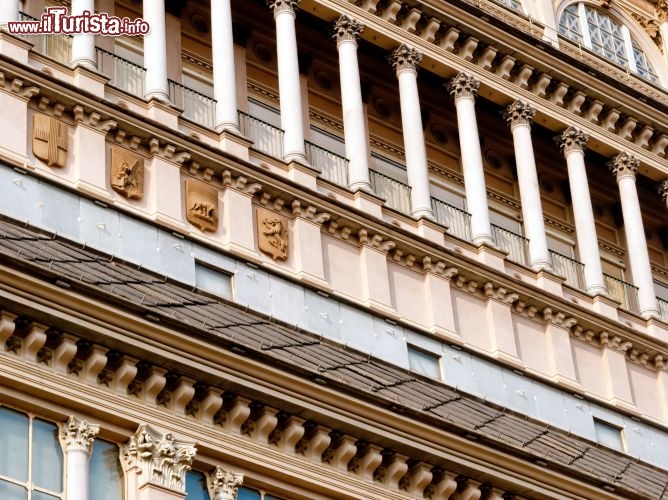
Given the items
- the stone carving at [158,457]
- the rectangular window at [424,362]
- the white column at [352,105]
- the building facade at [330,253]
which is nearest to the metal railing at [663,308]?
the building facade at [330,253]

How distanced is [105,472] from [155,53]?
858cm

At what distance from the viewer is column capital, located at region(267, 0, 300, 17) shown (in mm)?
34531

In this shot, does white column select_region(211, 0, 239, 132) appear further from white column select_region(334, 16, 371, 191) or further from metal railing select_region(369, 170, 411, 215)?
metal railing select_region(369, 170, 411, 215)

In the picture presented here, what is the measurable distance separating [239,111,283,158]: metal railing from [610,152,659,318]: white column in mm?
7370

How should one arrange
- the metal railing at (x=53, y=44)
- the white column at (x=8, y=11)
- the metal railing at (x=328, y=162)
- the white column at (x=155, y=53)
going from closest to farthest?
1. the white column at (x=8, y=11)
2. the metal railing at (x=53, y=44)
3. the white column at (x=155, y=53)
4. the metal railing at (x=328, y=162)

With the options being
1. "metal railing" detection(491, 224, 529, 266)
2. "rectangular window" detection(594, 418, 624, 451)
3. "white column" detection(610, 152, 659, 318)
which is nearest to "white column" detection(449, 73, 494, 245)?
"metal railing" detection(491, 224, 529, 266)

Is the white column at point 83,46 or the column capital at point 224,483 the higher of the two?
the white column at point 83,46

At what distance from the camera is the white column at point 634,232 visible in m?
36.8

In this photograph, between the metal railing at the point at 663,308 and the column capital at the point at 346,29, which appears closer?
the column capital at the point at 346,29

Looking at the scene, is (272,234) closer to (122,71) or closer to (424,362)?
(424,362)

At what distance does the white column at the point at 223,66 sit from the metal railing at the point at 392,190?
114 inches

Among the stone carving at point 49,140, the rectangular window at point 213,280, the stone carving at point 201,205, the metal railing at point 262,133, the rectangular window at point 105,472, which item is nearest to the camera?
the rectangular window at point 105,472

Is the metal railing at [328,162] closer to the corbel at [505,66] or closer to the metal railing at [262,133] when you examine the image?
the metal railing at [262,133]

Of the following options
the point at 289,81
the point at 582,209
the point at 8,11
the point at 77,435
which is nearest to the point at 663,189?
the point at 582,209
